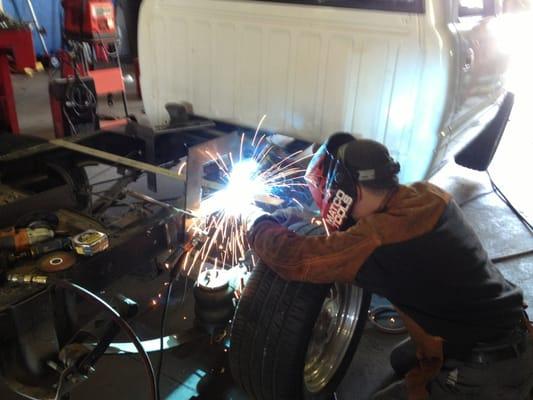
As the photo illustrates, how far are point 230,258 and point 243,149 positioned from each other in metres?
0.82

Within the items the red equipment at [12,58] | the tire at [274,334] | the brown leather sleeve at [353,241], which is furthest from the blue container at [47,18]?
the brown leather sleeve at [353,241]

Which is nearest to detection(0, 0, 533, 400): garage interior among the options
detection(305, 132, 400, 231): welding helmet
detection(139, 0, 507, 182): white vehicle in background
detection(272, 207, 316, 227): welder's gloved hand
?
detection(139, 0, 507, 182): white vehicle in background

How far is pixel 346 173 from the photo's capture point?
70.1 inches

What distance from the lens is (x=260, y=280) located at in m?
1.99

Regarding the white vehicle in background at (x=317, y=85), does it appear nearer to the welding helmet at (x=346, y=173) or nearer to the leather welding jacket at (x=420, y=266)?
the leather welding jacket at (x=420, y=266)

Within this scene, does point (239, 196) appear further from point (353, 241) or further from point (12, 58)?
point (12, 58)

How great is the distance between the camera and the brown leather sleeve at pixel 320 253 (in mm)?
1702

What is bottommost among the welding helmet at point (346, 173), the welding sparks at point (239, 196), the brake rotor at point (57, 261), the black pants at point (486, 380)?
the black pants at point (486, 380)

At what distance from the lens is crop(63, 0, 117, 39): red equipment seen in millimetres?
5336

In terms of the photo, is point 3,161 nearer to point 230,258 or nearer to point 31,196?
point 31,196

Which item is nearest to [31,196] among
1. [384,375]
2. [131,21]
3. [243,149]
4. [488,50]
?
[243,149]

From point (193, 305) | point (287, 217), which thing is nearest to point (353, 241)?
point (287, 217)

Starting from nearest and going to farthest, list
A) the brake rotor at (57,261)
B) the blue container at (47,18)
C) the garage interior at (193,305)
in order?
the brake rotor at (57,261) < the garage interior at (193,305) < the blue container at (47,18)

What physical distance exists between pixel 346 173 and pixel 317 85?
3.91 feet
